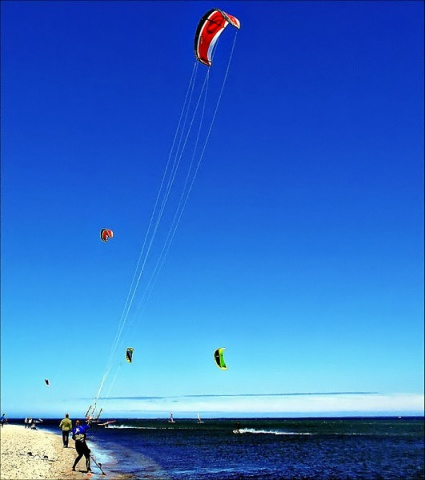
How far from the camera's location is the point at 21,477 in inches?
626

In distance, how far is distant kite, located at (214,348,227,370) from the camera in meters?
17.2

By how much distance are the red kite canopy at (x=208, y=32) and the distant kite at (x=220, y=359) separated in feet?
36.5

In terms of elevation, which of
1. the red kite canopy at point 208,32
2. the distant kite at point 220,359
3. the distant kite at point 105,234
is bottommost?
the distant kite at point 220,359

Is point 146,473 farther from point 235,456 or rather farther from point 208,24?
point 208,24

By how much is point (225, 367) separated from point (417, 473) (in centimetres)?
1525

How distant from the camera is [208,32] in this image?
1274 centimetres

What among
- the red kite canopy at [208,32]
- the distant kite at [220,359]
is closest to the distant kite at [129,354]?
the distant kite at [220,359]

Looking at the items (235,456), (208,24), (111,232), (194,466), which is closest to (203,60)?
(208,24)

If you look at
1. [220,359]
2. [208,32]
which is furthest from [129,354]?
[208,32]

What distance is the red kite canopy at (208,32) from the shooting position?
12.2m

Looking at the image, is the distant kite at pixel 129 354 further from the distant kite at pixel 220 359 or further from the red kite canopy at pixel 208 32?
the red kite canopy at pixel 208 32

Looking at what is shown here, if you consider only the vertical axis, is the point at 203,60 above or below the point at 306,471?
above

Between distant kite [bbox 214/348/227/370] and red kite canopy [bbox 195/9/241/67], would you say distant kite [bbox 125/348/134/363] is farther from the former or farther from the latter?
red kite canopy [bbox 195/9/241/67]

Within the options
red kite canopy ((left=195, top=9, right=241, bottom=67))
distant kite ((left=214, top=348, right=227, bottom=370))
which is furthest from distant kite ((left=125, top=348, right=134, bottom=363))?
red kite canopy ((left=195, top=9, right=241, bottom=67))
